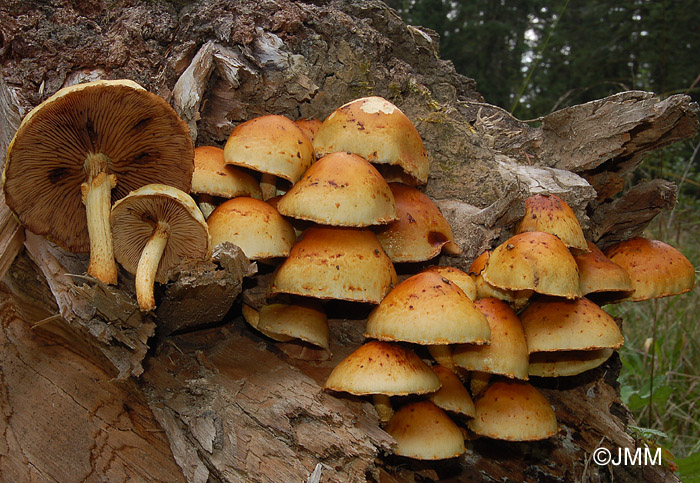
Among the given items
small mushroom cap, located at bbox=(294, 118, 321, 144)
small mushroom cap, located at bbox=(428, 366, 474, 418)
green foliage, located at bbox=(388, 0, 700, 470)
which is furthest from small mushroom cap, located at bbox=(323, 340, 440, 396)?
green foliage, located at bbox=(388, 0, 700, 470)

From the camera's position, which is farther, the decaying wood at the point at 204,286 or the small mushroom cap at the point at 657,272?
the small mushroom cap at the point at 657,272

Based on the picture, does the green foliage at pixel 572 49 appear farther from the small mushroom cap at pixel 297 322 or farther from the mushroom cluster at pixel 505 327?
the small mushroom cap at pixel 297 322

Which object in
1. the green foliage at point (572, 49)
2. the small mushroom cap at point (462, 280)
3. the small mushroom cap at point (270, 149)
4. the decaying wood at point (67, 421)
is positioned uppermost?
the green foliage at point (572, 49)

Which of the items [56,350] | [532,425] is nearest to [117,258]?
[56,350]

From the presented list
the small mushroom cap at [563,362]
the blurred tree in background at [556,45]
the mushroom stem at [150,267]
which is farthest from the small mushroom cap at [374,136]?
the blurred tree in background at [556,45]

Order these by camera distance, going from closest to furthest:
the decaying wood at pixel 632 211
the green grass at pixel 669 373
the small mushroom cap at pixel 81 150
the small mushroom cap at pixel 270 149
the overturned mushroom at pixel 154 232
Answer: the small mushroom cap at pixel 81 150
the overturned mushroom at pixel 154 232
the small mushroom cap at pixel 270 149
the decaying wood at pixel 632 211
the green grass at pixel 669 373

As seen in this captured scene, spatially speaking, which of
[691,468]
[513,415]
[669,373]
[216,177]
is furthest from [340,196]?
[669,373]

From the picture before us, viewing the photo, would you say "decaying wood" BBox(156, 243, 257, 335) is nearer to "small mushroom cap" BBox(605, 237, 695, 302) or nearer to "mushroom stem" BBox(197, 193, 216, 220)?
"mushroom stem" BBox(197, 193, 216, 220)

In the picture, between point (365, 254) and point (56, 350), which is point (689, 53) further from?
point (56, 350)
